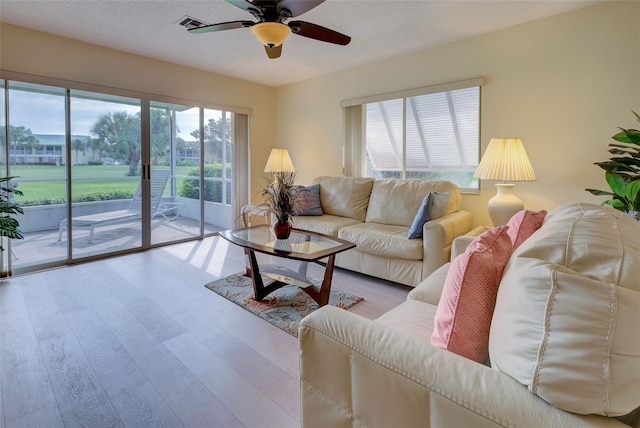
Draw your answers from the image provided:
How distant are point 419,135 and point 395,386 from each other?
3.58 meters

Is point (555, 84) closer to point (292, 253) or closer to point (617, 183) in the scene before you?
point (617, 183)

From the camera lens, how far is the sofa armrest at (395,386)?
2.30ft

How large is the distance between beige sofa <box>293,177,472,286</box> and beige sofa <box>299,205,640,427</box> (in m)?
1.88

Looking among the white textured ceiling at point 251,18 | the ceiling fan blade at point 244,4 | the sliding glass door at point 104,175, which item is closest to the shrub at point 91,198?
the sliding glass door at point 104,175

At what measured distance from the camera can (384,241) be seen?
3119 mm

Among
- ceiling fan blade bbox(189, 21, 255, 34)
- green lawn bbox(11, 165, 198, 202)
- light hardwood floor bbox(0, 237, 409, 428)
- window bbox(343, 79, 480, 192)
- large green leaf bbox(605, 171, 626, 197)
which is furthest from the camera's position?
window bbox(343, 79, 480, 192)

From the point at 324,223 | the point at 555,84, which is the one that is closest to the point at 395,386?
the point at 324,223

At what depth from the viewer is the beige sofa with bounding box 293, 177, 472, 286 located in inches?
115

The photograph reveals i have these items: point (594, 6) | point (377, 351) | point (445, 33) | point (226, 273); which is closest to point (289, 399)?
point (377, 351)

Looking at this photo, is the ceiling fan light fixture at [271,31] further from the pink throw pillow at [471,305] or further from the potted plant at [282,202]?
the pink throw pillow at [471,305]

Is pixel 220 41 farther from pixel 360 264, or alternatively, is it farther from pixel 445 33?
pixel 360 264

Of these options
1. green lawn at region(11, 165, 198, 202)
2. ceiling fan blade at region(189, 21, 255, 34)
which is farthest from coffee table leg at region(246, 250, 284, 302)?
green lawn at region(11, 165, 198, 202)

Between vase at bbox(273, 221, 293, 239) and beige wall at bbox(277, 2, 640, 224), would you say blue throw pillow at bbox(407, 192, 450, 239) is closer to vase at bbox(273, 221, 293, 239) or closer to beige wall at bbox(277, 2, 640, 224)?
beige wall at bbox(277, 2, 640, 224)

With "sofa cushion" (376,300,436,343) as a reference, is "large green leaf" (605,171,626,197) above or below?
above
